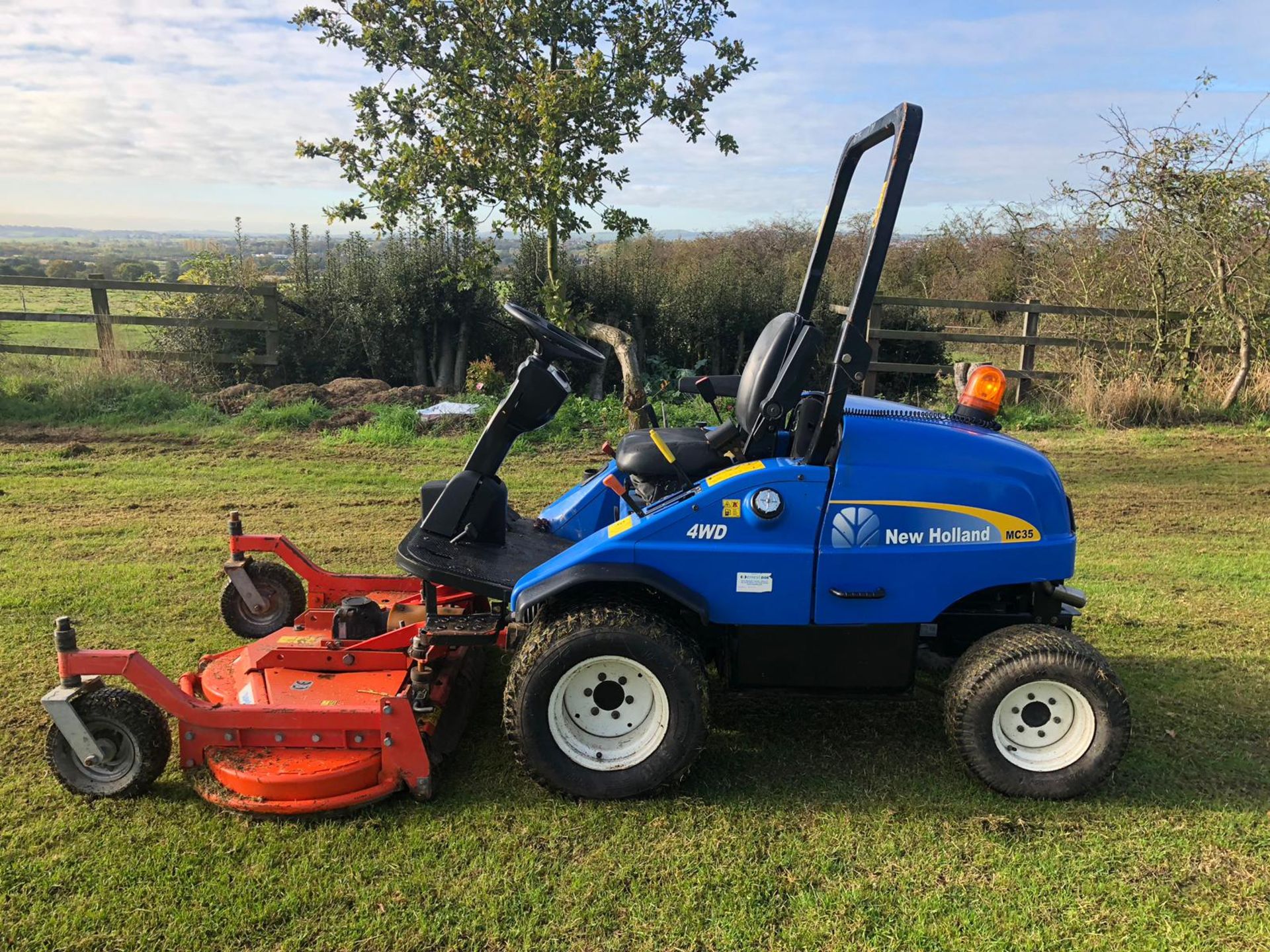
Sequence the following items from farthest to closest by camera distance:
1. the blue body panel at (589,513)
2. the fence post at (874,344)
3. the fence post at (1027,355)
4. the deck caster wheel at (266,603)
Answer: the fence post at (874,344) < the fence post at (1027,355) < the deck caster wheel at (266,603) < the blue body panel at (589,513)

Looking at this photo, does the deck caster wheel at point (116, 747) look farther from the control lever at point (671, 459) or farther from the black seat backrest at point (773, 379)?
the black seat backrest at point (773, 379)

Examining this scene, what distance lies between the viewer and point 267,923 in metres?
2.65

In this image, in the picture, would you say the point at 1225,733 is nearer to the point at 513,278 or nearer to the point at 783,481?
the point at 783,481

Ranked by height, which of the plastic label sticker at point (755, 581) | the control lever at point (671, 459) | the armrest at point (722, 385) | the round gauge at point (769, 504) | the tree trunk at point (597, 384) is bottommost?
the tree trunk at point (597, 384)

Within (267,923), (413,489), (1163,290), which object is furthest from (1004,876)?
(1163,290)

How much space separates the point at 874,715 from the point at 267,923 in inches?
101

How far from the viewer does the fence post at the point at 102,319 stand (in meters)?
11.3

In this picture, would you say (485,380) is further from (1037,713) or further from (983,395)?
(1037,713)

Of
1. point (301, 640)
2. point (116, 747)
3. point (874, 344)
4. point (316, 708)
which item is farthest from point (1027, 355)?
point (116, 747)

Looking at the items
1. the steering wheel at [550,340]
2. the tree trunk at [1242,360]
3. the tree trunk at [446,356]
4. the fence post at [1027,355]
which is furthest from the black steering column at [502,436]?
the tree trunk at [1242,360]

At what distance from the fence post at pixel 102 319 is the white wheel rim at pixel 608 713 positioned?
1028 centimetres

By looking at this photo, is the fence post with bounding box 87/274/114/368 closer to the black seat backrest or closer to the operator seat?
the operator seat

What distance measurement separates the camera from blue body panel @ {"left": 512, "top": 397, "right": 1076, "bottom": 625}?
3238 mm

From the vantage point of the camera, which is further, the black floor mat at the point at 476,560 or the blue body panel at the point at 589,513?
the blue body panel at the point at 589,513
